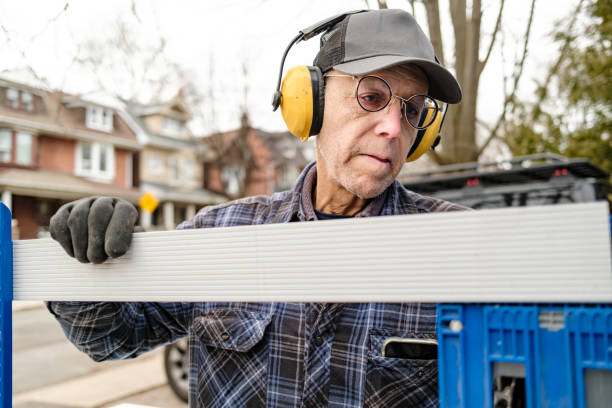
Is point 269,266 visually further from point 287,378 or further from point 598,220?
point 287,378

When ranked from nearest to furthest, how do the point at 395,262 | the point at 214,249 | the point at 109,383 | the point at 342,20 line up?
the point at 395,262 < the point at 214,249 < the point at 342,20 < the point at 109,383

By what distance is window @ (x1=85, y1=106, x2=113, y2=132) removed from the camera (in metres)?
27.7

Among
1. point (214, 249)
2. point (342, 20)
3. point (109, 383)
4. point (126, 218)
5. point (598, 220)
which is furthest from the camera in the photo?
point (109, 383)

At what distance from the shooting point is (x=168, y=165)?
1284 inches

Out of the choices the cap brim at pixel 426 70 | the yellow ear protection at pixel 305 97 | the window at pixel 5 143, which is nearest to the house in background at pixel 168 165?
the window at pixel 5 143

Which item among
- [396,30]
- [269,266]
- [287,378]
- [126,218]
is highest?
[396,30]

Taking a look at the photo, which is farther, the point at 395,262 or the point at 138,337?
the point at 138,337

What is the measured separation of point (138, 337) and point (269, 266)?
1092 mm

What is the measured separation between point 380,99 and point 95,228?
100 cm

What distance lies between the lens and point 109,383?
6113 mm

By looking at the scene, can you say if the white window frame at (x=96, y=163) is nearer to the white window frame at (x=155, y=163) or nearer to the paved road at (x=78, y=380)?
the white window frame at (x=155, y=163)

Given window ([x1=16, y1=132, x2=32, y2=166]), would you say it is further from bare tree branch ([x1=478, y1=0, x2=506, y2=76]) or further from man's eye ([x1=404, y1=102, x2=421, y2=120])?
man's eye ([x1=404, y1=102, x2=421, y2=120])

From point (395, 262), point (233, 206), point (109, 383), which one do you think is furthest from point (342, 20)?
point (109, 383)

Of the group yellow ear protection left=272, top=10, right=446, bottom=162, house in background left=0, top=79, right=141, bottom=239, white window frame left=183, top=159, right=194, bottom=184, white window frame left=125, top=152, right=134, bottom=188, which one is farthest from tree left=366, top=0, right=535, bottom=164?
white window frame left=183, top=159, right=194, bottom=184
